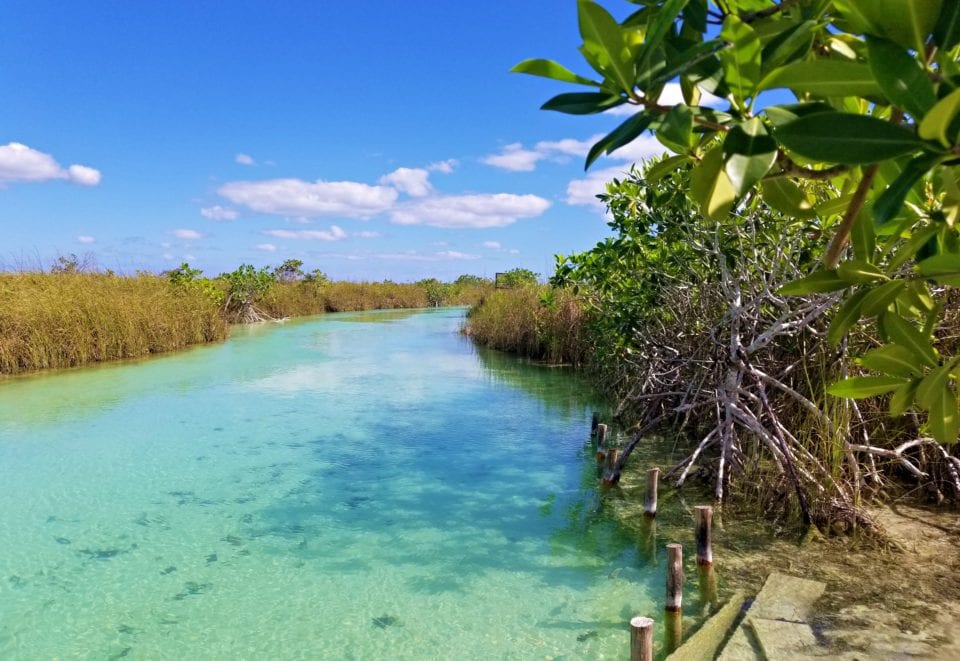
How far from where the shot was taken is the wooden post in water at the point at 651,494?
4.23m

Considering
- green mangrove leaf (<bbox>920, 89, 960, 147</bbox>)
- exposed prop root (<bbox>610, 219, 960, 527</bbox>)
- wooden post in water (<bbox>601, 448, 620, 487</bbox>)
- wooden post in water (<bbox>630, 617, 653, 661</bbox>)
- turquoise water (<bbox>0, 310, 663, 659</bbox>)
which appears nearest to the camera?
green mangrove leaf (<bbox>920, 89, 960, 147</bbox>)

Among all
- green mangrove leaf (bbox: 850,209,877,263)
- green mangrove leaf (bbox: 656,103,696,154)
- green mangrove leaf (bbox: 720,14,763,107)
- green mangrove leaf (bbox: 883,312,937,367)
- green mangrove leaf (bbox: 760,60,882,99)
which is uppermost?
green mangrove leaf (bbox: 720,14,763,107)

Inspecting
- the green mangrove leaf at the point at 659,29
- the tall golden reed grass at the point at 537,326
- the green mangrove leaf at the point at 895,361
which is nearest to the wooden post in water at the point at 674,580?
the green mangrove leaf at the point at 895,361

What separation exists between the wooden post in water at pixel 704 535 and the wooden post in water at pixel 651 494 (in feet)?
2.17

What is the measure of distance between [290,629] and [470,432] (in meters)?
4.15

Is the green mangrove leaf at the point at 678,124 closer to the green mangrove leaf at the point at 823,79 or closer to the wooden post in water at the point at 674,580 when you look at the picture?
the green mangrove leaf at the point at 823,79

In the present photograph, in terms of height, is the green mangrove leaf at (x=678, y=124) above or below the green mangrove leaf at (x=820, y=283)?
above

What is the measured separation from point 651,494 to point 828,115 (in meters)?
3.98

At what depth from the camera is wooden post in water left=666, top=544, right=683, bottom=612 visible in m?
3.02

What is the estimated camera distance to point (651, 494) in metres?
4.30

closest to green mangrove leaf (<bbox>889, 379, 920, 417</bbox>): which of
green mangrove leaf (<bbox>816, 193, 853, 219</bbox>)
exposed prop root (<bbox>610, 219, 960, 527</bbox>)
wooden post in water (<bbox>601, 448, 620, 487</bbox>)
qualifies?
green mangrove leaf (<bbox>816, 193, 853, 219</bbox>)

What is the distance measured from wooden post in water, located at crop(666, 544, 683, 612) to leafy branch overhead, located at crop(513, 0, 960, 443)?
2066mm

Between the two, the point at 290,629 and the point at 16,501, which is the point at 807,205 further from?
the point at 16,501

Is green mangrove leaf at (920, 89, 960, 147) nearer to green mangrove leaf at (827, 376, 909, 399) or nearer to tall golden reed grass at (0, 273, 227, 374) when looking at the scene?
green mangrove leaf at (827, 376, 909, 399)
